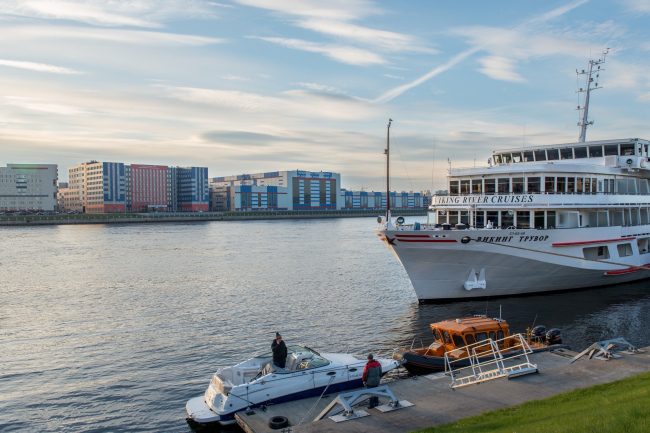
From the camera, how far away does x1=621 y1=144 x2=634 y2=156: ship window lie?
32703mm

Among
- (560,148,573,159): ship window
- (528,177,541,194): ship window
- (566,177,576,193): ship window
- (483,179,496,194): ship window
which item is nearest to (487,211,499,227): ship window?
(483,179,496,194): ship window

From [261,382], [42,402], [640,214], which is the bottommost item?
[42,402]

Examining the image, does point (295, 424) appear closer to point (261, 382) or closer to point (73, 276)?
point (261, 382)

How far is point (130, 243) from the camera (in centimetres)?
7775

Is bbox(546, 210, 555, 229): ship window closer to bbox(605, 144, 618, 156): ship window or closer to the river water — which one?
the river water

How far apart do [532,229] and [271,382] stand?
19672 mm

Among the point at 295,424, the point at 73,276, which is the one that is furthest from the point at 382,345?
the point at 73,276

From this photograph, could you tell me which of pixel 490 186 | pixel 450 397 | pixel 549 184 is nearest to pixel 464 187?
pixel 490 186

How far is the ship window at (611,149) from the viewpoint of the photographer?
33.2m

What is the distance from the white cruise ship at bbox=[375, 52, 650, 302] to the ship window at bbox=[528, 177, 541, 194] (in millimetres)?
57

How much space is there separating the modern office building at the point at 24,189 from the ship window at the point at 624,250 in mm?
209867

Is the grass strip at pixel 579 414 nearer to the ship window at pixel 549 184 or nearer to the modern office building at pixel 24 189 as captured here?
the ship window at pixel 549 184

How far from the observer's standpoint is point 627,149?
32.9m

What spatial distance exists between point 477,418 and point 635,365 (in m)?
7.54
